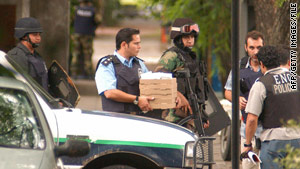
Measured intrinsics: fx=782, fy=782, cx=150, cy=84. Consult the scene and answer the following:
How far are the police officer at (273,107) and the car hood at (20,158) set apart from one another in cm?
242

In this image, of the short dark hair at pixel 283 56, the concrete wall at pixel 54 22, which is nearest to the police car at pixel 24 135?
the short dark hair at pixel 283 56

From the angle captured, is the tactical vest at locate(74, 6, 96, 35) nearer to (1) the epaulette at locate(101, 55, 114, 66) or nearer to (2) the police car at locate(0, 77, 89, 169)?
(1) the epaulette at locate(101, 55, 114, 66)

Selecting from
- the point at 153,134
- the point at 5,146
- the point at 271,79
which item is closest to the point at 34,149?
the point at 5,146

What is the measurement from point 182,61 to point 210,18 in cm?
675

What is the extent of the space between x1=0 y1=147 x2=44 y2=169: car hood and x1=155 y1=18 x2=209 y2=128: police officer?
10.2 ft

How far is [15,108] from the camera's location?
216 inches

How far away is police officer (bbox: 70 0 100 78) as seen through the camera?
1927 cm

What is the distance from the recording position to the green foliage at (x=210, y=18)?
48.0 ft

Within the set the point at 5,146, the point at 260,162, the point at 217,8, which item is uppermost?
the point at 217,8

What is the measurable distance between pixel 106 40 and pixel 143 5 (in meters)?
19.2

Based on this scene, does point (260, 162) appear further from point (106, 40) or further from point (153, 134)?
point (106, 40)

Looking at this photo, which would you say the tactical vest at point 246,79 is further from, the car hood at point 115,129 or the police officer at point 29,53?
the police officer at point 29,53

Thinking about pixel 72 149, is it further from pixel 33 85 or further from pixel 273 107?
pixel 273 107

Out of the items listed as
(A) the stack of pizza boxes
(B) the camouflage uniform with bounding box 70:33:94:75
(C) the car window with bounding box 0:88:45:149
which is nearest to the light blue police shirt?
(A) the stack of pizza boxes
